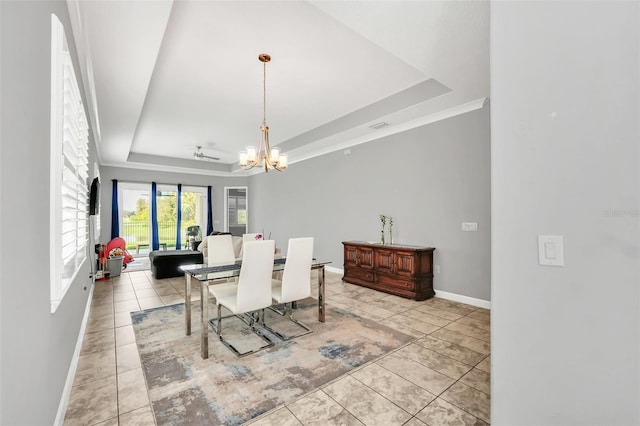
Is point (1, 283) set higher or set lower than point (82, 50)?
lower

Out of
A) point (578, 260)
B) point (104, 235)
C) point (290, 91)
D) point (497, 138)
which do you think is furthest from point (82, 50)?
point (104, 235)

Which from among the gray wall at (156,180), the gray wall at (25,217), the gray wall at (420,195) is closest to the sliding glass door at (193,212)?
the gray wall at (156,180)

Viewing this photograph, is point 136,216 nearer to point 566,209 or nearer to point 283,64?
point 283,64

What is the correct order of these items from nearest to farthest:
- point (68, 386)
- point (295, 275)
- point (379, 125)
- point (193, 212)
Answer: point (68, 386)
point (295, 275)
point (379, 125)
point (193, 212)

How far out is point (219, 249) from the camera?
367 cm

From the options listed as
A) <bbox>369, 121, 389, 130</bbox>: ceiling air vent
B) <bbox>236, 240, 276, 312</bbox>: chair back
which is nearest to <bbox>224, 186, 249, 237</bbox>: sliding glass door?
<bbox>369, 121, 389, 130</bbox>: ceiling air vent

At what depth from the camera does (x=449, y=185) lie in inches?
165

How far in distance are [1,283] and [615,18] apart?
233 centimetres

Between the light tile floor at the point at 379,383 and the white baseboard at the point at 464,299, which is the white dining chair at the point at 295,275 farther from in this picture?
the white baseboard at the point at 464,299

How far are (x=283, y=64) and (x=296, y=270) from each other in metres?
2.34

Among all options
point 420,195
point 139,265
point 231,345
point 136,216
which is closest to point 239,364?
point 231,345

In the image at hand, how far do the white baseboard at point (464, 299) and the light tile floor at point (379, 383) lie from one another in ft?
0.75

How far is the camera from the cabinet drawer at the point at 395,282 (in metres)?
4.22

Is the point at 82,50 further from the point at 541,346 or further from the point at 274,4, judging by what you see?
the point at 541,346
